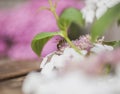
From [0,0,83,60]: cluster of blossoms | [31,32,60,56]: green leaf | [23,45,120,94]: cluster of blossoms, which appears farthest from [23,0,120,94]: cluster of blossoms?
[0,0,83,60]: cluster of blossoms

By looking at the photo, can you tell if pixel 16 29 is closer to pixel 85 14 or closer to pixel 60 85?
pixel 85 14

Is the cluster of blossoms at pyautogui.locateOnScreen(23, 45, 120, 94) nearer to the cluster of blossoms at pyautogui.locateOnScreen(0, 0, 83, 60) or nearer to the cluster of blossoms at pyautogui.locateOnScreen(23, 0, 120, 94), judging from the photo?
the cluster of blossoms at pyautogui.locateOnScreen(23, 0, 120, 94)

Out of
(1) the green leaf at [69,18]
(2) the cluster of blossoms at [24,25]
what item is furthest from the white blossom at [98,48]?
(2) the cluster of blossoms at [24,25]

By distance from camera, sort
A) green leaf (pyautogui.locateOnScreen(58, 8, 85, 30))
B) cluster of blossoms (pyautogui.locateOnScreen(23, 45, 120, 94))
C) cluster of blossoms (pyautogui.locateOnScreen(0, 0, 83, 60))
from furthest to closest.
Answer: cluster of blossoms (pyautogui.locateOnScreen(0, 0, 83, 60)) < green leaf (pyautogui.locateOnScreen(58, 8, 85, 30)) < cluster of blossoms (pyautogui.locateOnScreen(23, 45, 120, 94))

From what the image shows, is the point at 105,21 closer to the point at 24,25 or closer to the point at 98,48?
the point at 98,48

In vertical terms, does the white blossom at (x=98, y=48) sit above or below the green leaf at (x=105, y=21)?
below

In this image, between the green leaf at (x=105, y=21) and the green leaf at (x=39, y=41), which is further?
the green leaf at (x=39, y=41)

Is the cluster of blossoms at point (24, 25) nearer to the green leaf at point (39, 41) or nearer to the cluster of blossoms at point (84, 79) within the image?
the green leaf at point (39, 41)

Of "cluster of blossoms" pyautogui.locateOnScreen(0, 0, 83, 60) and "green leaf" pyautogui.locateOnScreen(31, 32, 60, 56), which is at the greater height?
"green leaf" pyautogui.locateOnScreen(31, 32, 60, 56)

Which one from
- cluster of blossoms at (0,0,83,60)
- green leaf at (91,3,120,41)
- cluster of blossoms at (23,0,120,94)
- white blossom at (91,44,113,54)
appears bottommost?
cluster of blossoms at (0,0,83,60)
